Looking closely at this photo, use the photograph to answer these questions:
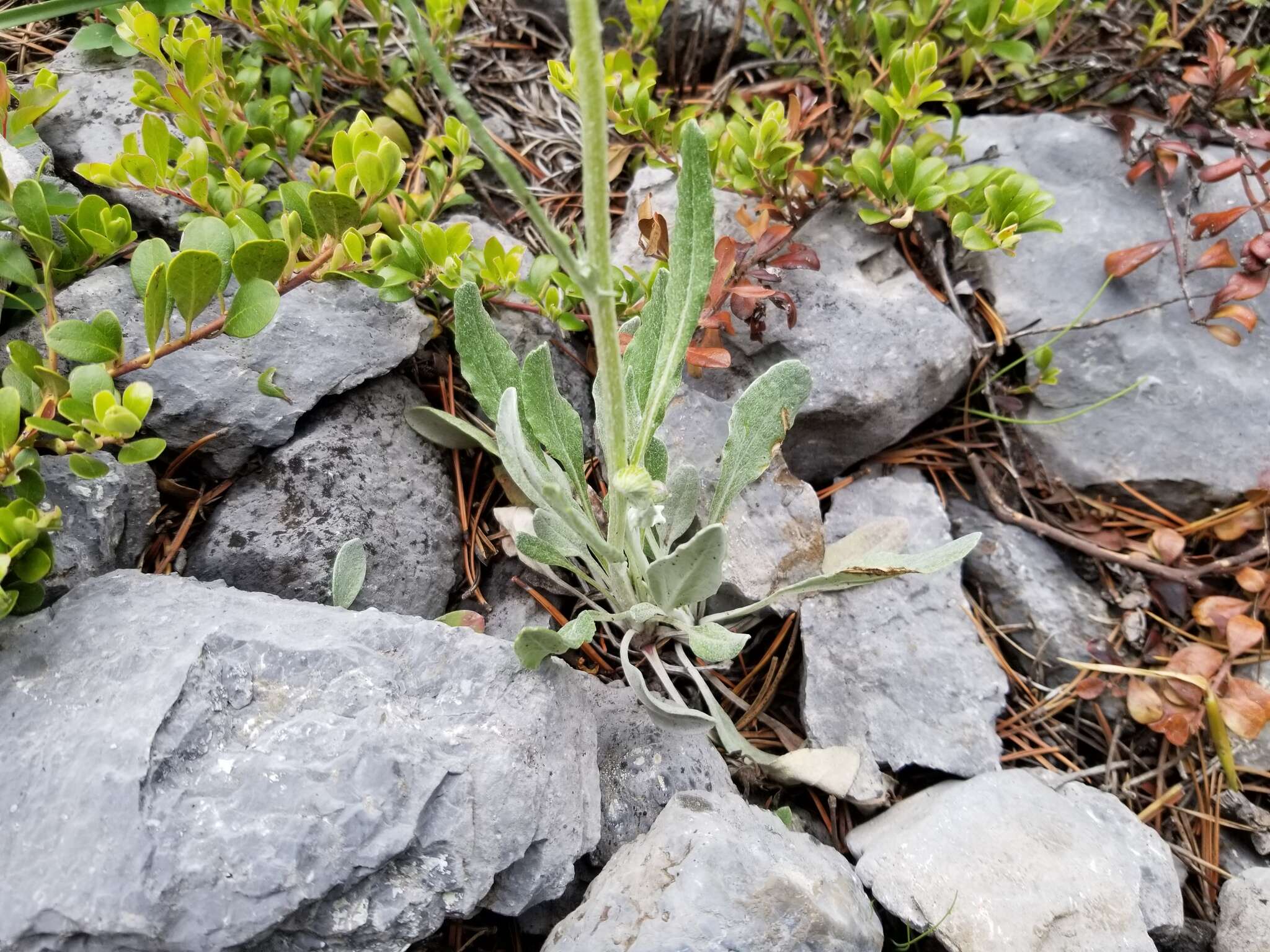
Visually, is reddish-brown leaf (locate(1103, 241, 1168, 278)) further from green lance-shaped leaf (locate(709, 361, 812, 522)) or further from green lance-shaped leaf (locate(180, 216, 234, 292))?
green lance-shaped leaf (locate(180, 216, 234, 292))

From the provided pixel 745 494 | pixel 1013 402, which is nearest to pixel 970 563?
pixel 1013 402

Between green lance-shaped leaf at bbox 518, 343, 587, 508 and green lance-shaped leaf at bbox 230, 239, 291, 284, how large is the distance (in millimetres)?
513

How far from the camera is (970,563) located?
2.43 meters

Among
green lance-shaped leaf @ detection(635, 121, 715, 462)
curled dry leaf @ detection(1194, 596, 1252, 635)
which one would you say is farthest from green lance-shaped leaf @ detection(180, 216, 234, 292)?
curled dry leaf @ detection(1194, 596, 1252, 635)

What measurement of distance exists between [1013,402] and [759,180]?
991 millimetres

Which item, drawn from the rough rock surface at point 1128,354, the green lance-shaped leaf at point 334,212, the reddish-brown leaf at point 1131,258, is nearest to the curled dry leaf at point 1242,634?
the rough rock surface at point 1128,354

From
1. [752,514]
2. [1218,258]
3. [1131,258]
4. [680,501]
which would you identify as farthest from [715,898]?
[1218,258]

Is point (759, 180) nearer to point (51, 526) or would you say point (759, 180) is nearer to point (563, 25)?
point (563, 25)

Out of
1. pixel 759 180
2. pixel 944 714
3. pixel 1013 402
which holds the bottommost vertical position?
pixel 944 714

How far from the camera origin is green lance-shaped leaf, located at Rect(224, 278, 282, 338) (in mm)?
1664

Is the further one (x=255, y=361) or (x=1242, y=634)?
(x=1242, y=634)

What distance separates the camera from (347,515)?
79.0 inches

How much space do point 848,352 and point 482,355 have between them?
3.40ft

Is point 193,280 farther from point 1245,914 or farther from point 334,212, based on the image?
point 1245,914
